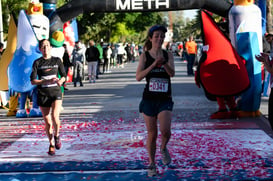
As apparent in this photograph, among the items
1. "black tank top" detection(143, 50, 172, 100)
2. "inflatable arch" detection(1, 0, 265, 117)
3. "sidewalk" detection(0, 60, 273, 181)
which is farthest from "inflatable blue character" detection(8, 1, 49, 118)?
"black tank top" detection(143, 50, 172, 100)

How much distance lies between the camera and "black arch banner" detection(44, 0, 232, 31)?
51.3 ft

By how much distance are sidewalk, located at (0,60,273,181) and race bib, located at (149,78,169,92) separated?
3.49 ft

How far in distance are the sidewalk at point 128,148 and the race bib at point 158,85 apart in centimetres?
106

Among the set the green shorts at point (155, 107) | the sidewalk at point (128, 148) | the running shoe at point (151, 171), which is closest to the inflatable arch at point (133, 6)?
the sidewalk at point (128, 148)

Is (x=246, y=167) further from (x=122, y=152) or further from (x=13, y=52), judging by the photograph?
(x=13, y=52)

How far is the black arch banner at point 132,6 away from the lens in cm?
1565

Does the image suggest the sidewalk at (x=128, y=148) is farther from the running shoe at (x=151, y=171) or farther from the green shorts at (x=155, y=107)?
the green shorts at (x=155, y=107)

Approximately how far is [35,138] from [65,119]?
273 cm

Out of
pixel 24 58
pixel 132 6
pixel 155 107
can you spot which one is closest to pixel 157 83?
pixel 155 107

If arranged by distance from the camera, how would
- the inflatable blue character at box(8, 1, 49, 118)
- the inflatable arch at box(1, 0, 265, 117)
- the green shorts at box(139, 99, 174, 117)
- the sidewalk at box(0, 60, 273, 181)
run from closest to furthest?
the green shorts at box(139, 99, 174, 117)
the sidewalk at box(0, 60, 273, 181)
the inflatable blue character at box(8, 1, 49, 118)
the inflatable arch at box(1, 0, 265, 117)

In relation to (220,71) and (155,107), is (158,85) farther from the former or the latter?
(220,71)

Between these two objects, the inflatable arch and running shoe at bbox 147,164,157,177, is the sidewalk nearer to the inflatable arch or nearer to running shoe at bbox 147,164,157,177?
running shoe at bbox 147,164,157,177

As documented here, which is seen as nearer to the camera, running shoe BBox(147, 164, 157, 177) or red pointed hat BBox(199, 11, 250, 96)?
running shoe BBox(147, 164, 157, 177)

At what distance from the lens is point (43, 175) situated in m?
7.11
